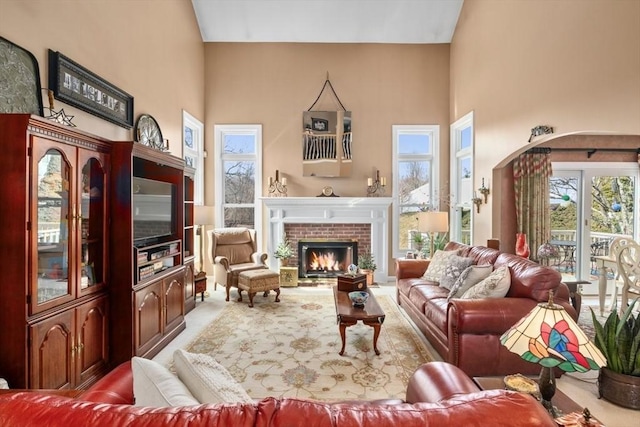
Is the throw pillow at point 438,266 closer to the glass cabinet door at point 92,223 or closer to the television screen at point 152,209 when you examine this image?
the television screen at point 152,209

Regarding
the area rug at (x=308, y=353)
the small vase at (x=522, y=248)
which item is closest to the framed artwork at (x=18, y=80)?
the area rug at (x=308, y=353)

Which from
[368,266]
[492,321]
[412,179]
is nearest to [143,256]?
[492,321]

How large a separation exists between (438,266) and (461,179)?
8.42ft

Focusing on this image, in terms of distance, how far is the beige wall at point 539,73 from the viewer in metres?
2.89

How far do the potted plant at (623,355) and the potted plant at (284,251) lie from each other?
4492 mm

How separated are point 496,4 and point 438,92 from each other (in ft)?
6.01

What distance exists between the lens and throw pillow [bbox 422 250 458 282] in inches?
163

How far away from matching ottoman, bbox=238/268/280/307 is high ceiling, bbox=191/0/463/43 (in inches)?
169

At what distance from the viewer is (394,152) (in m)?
6.52

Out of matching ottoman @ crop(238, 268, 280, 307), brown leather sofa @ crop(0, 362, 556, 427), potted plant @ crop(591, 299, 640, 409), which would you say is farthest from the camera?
matching ottoman @ crop(238, 268, 280, 307)

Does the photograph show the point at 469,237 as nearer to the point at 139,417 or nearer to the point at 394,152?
the point at 394,152

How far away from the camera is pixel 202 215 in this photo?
5305 mm

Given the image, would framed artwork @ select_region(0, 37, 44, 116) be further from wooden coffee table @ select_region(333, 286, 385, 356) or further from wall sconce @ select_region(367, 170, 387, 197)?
wall sconce @ select_region(367, 170, 387, 197)

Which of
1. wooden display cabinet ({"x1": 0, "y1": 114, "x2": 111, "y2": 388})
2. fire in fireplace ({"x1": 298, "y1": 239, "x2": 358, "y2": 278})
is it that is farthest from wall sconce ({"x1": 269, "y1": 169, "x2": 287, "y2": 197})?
wooden display cabinet ({"x1": 0, "y1": 114, "x2": 111, "y2": 388})
